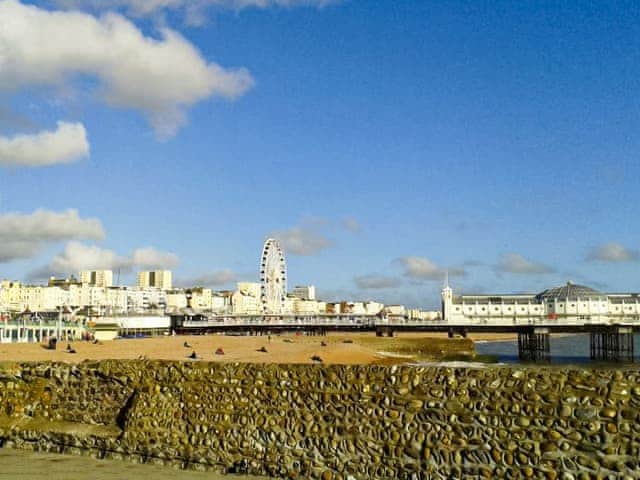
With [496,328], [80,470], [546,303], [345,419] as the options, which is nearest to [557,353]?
[496,328]

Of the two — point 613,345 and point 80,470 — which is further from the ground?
point 80,470

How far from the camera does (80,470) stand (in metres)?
10.6

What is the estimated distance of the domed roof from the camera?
14850 centimetres

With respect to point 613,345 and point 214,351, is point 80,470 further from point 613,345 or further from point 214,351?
point 613,345

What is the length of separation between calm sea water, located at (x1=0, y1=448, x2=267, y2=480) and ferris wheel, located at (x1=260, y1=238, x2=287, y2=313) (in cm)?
10329

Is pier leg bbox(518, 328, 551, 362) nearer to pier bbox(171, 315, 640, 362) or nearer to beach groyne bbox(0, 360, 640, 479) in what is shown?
pier bbox(171, 315, 640, 362)

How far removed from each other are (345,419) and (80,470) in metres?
4.31

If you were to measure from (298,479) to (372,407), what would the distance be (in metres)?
1.49

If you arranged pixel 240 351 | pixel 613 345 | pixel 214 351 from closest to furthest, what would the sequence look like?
1. pixel 214 351
2. pixel 240 351
3. pixel 613 345

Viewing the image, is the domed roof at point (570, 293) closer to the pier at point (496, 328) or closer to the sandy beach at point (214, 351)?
the pier at point (496, 328)

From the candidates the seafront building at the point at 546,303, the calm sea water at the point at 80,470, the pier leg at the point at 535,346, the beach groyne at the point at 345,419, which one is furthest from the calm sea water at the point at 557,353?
the calm sea water at the point at 80,470

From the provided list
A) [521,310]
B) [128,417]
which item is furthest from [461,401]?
[521,310]

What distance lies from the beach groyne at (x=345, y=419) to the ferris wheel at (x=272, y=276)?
103m

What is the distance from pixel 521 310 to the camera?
150500mm
